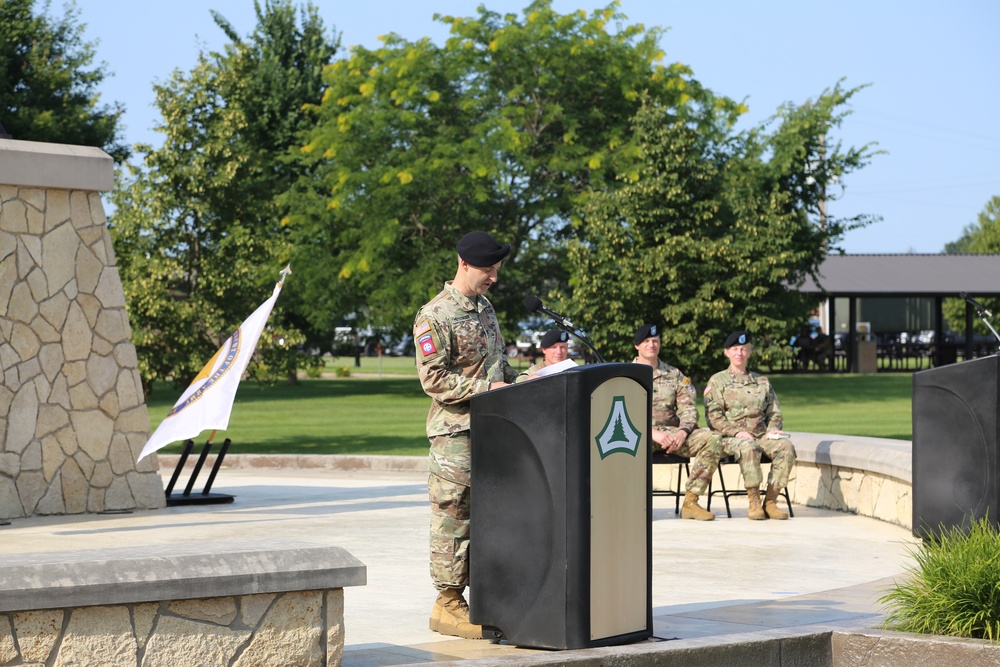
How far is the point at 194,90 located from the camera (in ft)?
74.9

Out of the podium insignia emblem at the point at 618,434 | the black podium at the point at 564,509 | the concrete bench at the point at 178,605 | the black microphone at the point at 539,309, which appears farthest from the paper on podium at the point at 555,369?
the concrete bench at the point at 178,605

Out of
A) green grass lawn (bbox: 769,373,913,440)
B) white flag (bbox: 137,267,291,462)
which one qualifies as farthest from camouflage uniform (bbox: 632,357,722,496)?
green grass lawn (bbox: 769,373,913,440)

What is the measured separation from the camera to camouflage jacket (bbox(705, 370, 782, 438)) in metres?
12.2

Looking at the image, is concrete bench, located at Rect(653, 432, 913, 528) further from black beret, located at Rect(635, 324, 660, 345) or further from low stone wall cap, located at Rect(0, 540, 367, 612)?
low stone wall cap, located at Rect(0, 540, 367, 612)

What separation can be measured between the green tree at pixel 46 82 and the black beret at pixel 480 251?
119 feet

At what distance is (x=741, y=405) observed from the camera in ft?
40.1

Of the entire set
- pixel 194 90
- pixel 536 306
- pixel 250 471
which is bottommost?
pixel 250 471

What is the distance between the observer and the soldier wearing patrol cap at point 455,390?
246 inches

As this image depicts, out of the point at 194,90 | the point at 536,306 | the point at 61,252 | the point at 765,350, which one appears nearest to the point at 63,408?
the point at 61,252

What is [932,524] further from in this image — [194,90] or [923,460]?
[194,90]

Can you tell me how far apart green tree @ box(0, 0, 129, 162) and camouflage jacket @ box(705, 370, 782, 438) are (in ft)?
105

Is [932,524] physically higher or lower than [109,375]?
lower

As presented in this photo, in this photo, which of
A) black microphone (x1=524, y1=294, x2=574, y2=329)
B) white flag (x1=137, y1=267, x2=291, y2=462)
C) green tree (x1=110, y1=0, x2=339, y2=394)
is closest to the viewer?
black microphone (x1=524, y1=294, x2=574, y2=329)

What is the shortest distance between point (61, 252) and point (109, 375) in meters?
1.20
